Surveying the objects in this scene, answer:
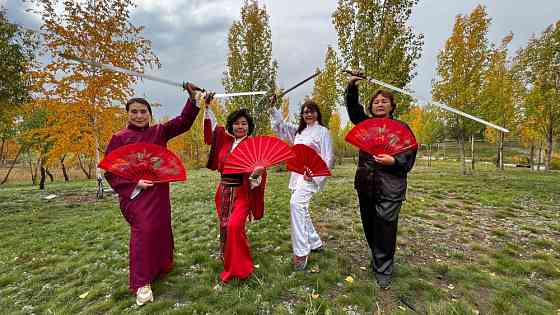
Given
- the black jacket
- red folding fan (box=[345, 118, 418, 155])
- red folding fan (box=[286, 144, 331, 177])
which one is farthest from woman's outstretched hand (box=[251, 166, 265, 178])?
the black jacket

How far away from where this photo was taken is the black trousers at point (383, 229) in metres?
2.82

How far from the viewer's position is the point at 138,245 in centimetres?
269

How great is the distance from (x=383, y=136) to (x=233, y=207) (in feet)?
6.39

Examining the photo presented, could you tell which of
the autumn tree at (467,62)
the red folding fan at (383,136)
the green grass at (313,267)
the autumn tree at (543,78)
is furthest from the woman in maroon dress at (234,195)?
the autumn tree at (543,78)

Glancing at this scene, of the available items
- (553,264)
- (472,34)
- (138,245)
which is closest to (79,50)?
(138,245)

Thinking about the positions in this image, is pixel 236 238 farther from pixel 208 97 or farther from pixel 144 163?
pixel 208 97

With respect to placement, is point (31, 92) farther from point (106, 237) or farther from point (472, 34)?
point (472, 34)

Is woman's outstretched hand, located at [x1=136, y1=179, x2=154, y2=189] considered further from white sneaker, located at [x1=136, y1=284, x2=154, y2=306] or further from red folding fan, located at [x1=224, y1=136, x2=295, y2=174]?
white sneaker, located at [x1=136, y1=284, x2=154, y2=306]

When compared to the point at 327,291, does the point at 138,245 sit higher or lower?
higher

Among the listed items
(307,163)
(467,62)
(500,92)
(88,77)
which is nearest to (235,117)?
(307,163)

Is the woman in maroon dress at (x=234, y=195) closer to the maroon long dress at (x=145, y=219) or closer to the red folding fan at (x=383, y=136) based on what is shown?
the maroon long dress at (x=145, y=219)

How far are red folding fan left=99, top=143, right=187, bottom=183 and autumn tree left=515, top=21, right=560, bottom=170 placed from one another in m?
19.4

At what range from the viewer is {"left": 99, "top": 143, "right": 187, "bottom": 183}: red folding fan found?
2.58 metres

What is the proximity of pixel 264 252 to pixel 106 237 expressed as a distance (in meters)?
3.36
